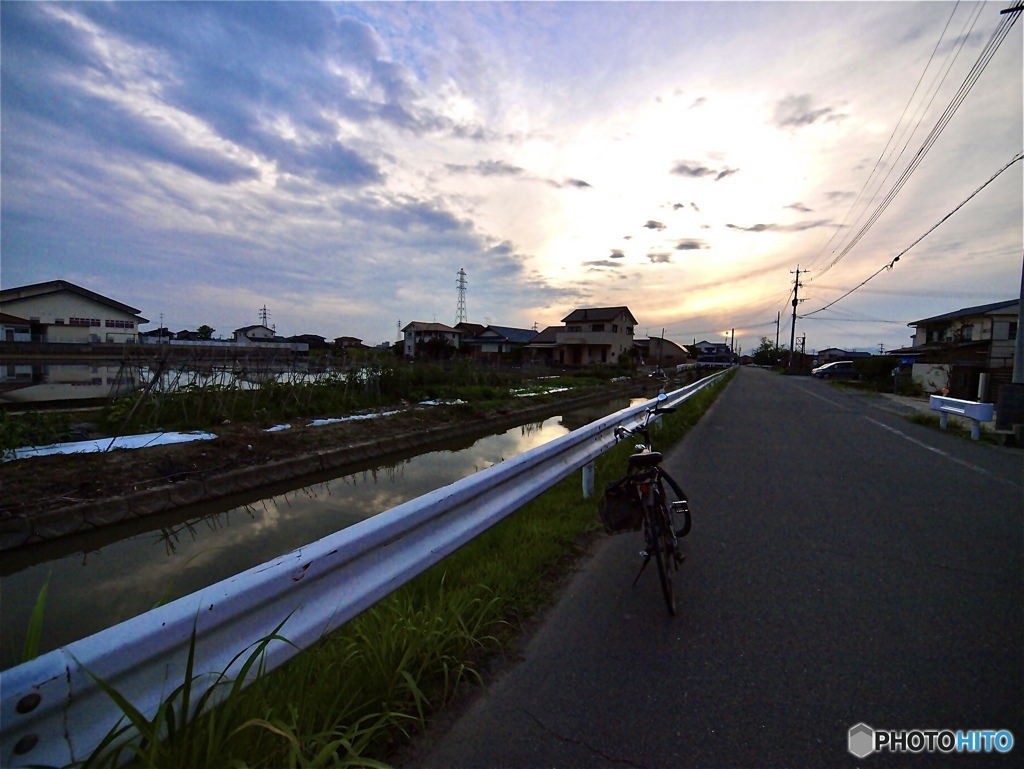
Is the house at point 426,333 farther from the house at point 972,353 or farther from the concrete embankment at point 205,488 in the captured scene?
the concrete embankment at point 205,488

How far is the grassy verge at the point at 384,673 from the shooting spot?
1.56 m

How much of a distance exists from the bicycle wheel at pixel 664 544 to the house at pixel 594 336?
53.8m

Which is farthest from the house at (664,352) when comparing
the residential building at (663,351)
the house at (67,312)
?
the house at (67,312)

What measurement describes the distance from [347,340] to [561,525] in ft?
244

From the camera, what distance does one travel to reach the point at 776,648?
8.92 feet

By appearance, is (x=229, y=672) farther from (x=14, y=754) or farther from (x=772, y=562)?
(x=772, y=562)

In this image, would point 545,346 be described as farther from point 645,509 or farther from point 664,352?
point 645,509

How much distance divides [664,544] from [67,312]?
2042cm

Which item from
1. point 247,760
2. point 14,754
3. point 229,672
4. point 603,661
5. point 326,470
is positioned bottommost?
point 326,470

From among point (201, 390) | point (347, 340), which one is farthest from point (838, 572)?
point (347, 340)

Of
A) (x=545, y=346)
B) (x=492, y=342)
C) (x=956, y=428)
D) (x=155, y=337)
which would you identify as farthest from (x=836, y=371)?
(x=155, y=337)

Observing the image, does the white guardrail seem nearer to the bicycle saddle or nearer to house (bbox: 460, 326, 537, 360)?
the bicycle saddle

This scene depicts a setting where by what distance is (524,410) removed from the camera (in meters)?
19.0

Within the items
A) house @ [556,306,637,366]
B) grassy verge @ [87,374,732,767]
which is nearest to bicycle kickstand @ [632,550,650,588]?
grassy verge @ [87,374,732,767]
